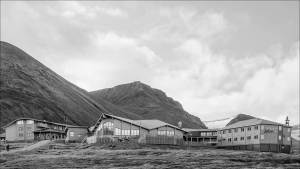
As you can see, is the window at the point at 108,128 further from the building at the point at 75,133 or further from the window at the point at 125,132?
the building at the point at 75,133

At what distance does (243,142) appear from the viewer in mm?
130750

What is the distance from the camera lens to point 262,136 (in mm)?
123562

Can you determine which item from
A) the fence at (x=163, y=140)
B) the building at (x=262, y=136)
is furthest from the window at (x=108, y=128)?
the building at (x=262, y=136)

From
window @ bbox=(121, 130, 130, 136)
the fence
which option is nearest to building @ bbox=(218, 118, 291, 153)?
A: the fence

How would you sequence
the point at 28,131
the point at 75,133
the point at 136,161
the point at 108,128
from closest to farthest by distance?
1. the point at 136,161
2. the point at 108,128
3. the point at 75,133
4. the point at 28,131

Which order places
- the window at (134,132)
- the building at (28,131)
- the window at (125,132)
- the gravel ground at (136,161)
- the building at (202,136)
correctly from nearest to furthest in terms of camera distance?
the gravel ground at (136,161)
the window at (125,132)
the window at (134,132)
the building at (202,136)
the building at (28,131)

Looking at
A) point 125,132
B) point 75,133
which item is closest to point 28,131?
point 75,133

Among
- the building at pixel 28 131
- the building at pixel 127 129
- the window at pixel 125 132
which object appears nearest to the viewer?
the building at pixel 127 129

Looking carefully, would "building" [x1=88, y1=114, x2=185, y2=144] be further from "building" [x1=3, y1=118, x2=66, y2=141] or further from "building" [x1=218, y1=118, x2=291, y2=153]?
"building" [x1=3, y1=118, x2=66, y2=141]

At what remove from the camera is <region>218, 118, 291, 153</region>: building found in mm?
123500

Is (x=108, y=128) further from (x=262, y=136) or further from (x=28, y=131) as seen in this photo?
(x=28, y=131)

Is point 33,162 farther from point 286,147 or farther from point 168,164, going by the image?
point 286,147

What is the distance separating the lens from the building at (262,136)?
405 feet

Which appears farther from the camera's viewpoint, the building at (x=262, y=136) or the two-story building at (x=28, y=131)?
the two-story building at (x=28, y=131)
